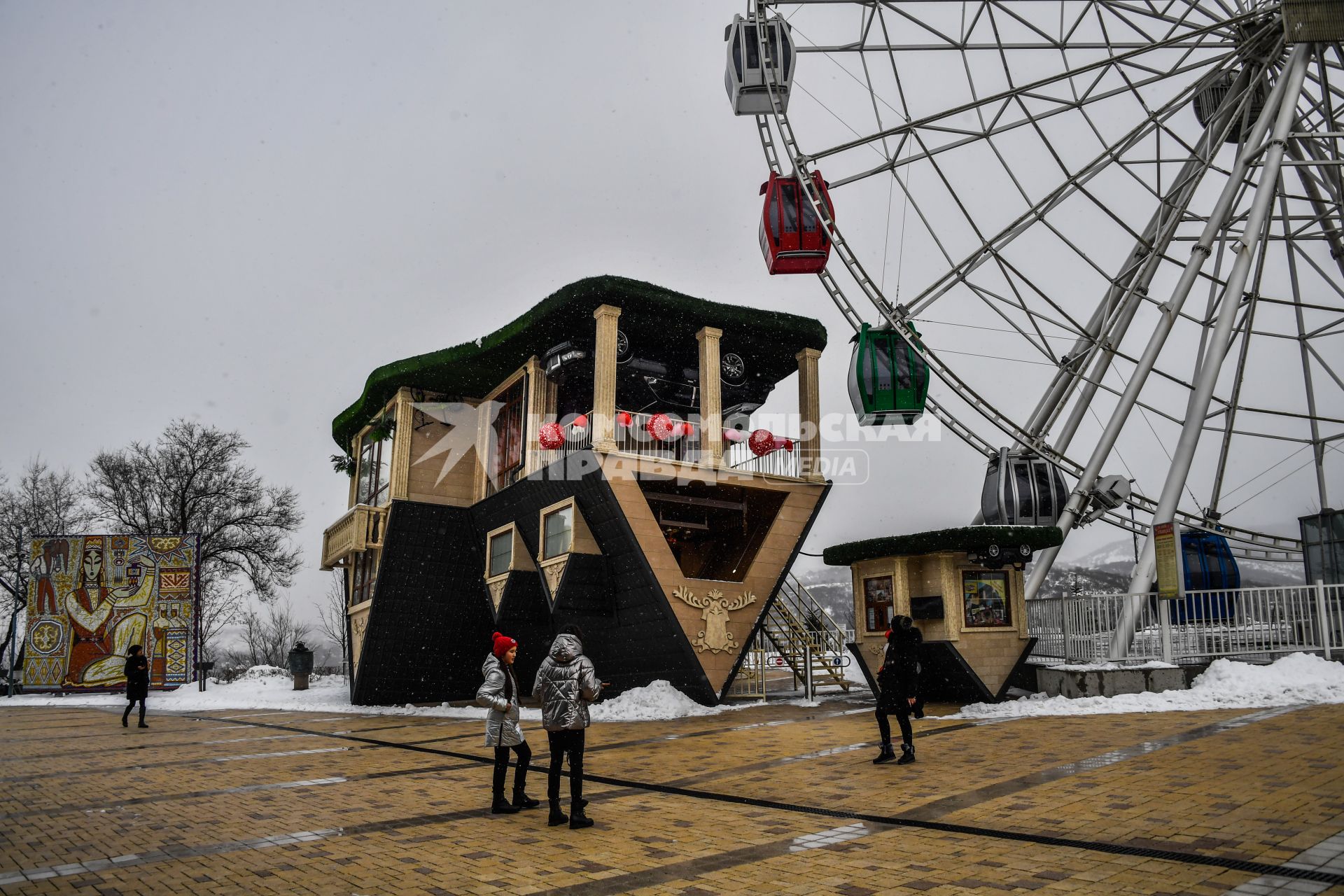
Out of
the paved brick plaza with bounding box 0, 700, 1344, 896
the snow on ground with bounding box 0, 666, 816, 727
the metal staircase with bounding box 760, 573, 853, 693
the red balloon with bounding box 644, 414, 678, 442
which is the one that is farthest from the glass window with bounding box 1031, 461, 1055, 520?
the red balloon with bounding box 644, 414, 678, 442

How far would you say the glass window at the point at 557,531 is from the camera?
19469mm

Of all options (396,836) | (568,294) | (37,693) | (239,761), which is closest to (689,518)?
(568,294)

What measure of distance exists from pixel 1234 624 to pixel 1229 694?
2379mm

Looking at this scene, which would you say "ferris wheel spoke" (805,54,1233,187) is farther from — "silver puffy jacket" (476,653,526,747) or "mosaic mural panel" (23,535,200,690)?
"mosaic mural panel" (23,535,200,690)

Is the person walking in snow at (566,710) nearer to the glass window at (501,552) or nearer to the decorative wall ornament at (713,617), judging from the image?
the decorative wall ornament at (713,617)

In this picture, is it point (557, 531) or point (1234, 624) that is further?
point (557, 531)

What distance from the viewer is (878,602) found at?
1770 centimetres

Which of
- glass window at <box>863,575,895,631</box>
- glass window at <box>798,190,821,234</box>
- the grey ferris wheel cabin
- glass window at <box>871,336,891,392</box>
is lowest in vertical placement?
glass window at <box>863,575,895,631</box>

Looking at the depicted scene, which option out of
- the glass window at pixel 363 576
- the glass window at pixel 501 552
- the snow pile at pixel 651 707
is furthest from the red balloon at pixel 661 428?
the glass window at pixel 363 576

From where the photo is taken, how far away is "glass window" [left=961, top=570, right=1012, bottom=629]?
16406 millimetres

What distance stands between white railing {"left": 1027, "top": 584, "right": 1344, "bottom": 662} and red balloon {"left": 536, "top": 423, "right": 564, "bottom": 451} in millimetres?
11142

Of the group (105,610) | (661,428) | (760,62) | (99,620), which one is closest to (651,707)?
(661,428)

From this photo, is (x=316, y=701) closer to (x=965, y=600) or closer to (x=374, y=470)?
(x=374, y=470)

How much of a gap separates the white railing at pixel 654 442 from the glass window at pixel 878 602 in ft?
15.3
